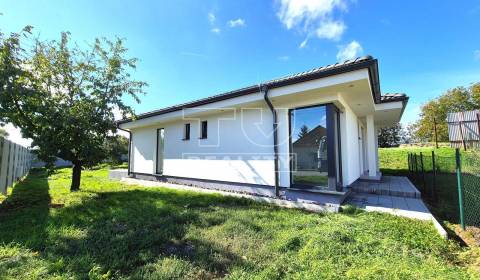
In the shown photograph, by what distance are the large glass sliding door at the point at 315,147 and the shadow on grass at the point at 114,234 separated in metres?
1.98

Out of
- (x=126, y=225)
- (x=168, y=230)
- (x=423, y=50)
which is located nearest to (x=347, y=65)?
(x=168, y=230)

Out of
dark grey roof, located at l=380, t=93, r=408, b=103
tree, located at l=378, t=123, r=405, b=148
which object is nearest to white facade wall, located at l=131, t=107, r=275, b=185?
dark grey roof, located at l=380, t=93, r=408, b=103

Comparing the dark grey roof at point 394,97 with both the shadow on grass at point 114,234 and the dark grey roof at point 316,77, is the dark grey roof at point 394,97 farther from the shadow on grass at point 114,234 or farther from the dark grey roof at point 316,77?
the shadow on grass at point 114,234

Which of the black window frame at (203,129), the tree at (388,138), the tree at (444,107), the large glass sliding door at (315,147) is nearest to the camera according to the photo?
the large glass sliding door at (315,147)

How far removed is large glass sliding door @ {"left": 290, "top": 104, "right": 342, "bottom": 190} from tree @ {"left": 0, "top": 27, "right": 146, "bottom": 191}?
5.42m

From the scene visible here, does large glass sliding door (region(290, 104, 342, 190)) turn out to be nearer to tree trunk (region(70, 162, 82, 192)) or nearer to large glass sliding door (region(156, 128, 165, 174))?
large glass sliding door (region(156, 128, 165, 174))

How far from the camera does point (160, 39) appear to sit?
870 cm

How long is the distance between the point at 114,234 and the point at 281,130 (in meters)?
4.42

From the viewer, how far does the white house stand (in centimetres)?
510

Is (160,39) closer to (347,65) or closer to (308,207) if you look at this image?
(347,65)

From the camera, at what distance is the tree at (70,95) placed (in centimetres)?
562

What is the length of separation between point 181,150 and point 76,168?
11.5 ft

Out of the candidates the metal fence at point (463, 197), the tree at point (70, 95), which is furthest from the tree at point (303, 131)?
the tree at point (70, 95)

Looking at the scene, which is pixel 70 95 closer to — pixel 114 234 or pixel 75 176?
pixel 75 176
